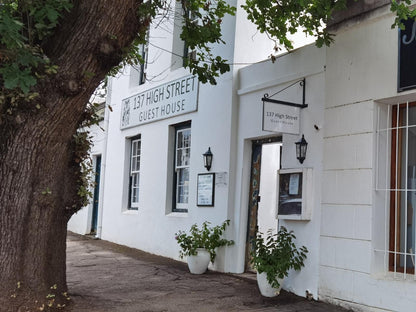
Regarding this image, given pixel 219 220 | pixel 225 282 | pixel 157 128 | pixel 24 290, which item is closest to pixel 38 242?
pixel 24 290

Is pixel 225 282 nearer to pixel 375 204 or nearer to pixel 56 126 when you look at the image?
pixel 375 204

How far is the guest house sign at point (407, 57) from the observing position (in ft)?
19.2

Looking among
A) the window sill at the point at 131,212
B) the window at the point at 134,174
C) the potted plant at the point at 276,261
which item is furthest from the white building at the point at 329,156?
the window at the point at 134,174

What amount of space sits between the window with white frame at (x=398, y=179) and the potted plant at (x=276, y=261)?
4.23 ft

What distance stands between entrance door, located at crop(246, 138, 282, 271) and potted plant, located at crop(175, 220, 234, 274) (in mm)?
453

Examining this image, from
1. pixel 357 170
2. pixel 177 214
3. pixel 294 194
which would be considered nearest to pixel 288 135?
pixel 294 194

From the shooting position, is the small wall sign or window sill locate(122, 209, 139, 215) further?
window sill locate(122, 209, 139, 215)

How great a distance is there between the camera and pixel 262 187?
933 centimetres

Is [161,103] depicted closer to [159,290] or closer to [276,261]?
[159,290]

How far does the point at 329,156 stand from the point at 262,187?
259cm

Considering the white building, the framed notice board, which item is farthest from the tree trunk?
the framed notice board

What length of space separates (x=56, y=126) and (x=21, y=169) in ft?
1.89

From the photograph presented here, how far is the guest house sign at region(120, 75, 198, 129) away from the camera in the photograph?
Answer: 399 inches

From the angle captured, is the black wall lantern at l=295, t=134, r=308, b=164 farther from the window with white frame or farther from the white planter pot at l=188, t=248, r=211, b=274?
the white planter pot at l=188, t=248, r=211, b=274
